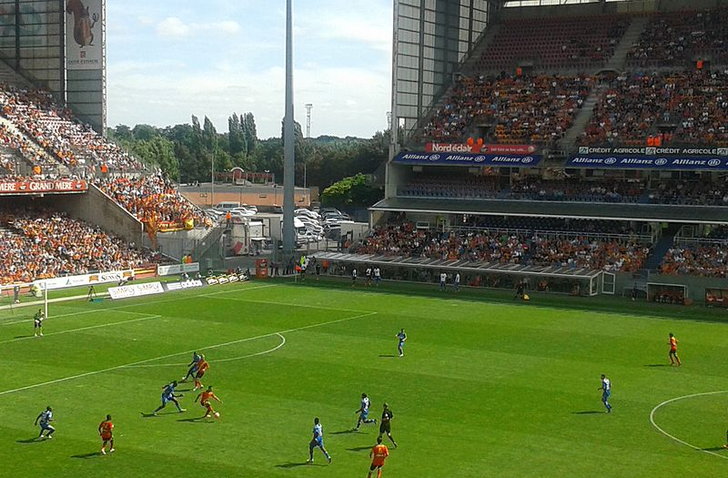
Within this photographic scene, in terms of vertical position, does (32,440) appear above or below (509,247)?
below

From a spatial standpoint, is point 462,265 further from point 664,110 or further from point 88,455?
point 88,455

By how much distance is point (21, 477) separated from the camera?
79.0 feet

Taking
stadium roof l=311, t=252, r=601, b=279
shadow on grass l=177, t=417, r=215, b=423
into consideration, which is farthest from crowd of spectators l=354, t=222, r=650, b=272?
shadow on grass l=177, t=417, r=215, b=423

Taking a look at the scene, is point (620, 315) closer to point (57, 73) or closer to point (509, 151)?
point (509, 151)

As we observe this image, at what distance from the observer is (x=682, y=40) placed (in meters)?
76.3

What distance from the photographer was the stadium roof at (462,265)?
61.2 metres

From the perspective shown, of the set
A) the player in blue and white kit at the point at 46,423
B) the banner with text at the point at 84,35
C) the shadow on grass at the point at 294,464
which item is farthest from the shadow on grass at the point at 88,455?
the banner with text at the point at 84,35

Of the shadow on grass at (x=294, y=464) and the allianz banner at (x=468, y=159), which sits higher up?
the allianz banner at (x=468, y=159)

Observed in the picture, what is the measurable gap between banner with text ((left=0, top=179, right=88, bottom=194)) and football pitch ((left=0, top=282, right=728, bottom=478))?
46.9 ft

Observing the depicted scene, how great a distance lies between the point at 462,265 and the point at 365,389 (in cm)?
3201

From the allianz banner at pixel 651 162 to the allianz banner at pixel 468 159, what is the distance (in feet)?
10.4

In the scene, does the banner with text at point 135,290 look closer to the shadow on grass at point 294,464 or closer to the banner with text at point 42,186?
the banner with text at point 42,186

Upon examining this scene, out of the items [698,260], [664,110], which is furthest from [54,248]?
[664,110]

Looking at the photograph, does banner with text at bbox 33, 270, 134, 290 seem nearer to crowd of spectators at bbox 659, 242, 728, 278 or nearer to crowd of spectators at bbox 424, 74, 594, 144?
crowd of spectators at bbox 424, 74, 594, 144
